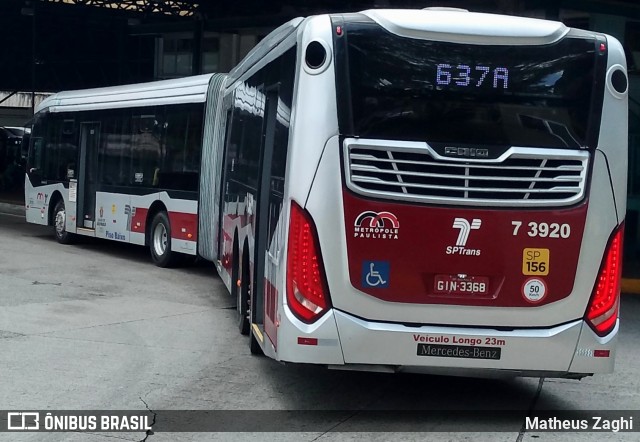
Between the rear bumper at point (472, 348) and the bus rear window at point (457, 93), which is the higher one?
the bus rear window at point (457, 93)

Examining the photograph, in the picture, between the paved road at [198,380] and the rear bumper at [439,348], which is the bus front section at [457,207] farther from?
the paved road at [198,380]

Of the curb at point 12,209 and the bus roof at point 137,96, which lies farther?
the curb at point 12,209

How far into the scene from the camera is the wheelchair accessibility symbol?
24.4 ft

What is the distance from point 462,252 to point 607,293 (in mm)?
1201

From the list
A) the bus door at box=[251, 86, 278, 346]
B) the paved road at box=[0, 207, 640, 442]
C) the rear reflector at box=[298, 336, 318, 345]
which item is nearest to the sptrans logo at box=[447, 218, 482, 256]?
the rear reflector at box=[298, 336, 318, 345]

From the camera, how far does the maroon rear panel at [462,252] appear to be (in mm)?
7434

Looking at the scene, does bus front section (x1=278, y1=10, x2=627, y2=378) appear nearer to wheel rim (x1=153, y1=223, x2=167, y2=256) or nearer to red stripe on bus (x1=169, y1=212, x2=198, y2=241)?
red stripe on bus (x1=169, y1=212, x2=198, y2=241)

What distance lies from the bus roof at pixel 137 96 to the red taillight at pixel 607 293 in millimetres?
10307

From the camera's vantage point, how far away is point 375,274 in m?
7.45

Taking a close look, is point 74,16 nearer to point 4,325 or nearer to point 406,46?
point 4,325

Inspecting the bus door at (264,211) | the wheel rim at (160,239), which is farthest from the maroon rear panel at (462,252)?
the wheel rim at (160,239)

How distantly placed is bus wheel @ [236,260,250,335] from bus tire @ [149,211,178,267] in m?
6.25

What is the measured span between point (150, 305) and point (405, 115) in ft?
23.4

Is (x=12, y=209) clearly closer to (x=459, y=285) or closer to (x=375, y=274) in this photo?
(x=375, y=274)
